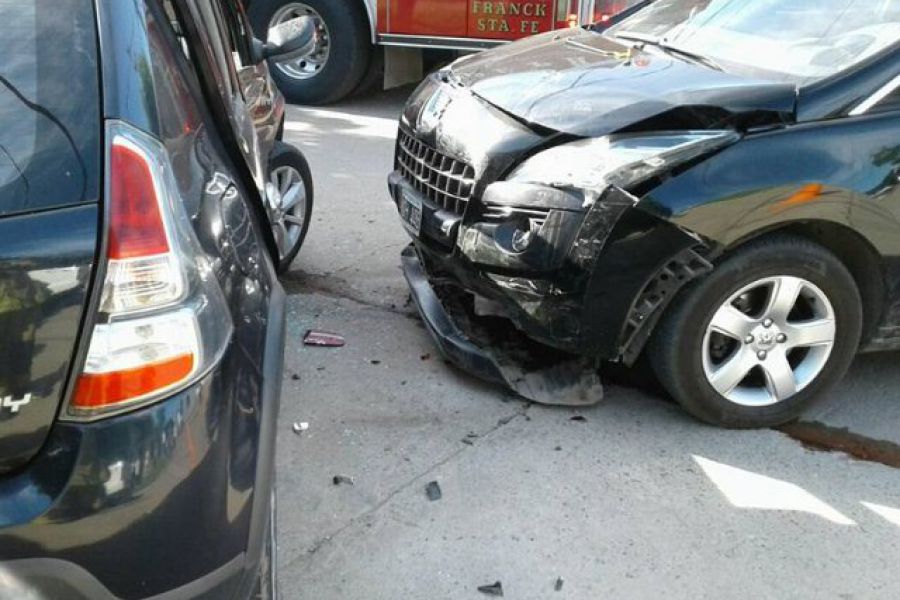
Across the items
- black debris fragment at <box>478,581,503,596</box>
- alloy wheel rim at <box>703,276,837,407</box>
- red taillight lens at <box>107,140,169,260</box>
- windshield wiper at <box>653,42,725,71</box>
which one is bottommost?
black debris fragment at <box>478,581,503,596</box>

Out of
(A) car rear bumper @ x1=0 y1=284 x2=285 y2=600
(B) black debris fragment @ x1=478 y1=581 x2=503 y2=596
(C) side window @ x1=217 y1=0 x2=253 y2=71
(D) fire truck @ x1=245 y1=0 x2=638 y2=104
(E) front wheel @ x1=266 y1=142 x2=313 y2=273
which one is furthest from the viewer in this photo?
(D) fire truck @ x1=245 y1=0 x2=638 y2=104

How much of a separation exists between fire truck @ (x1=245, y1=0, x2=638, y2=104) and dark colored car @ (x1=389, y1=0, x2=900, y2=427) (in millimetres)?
4143

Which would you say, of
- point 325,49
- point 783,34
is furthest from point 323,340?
point 325,49

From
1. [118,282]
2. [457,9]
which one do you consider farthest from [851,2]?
[457,9]

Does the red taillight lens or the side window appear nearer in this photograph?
the red taillight lens

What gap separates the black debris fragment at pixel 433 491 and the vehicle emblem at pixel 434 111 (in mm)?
1458

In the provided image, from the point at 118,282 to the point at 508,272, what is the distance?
1843 millimetres

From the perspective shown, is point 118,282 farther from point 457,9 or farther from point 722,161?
point 457,9

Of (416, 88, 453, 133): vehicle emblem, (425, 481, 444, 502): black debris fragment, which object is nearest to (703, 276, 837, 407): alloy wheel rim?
(425, 481, 444, 502): black debris fragment

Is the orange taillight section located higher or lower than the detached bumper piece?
higher

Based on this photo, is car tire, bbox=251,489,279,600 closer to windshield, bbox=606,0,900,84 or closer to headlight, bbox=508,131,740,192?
headlight, bbox=508,131,740,192

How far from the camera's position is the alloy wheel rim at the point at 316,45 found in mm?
8266

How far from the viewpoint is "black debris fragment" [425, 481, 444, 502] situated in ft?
9.84

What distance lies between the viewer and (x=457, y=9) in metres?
7.79
